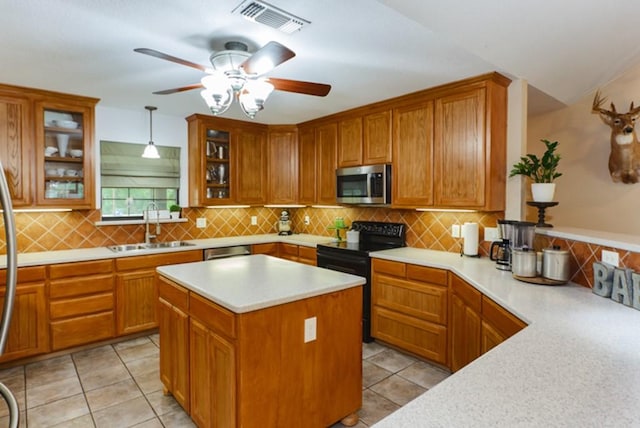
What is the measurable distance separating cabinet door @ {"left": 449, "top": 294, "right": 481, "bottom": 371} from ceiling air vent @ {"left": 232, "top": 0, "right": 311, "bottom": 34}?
6.91ft

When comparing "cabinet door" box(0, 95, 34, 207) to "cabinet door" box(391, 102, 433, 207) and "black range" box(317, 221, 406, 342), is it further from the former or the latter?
"cabinet door" box(391, 102, 433, 207)

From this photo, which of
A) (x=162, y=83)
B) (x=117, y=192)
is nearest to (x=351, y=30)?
(x=162, y=83)

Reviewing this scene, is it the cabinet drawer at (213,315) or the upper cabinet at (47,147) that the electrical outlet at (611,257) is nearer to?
the cabinet drawer at (213,315)

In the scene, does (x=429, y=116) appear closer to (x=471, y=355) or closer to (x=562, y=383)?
(x=471, y=355)

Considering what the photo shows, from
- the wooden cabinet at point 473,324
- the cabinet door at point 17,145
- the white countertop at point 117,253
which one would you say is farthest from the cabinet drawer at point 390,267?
the cabinet door at point 17,145

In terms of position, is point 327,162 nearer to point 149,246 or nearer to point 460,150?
point 460,150

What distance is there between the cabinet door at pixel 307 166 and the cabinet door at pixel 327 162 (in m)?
0.09

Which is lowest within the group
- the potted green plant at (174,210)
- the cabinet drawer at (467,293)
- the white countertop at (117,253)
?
the cabinet drawer at (467,293)

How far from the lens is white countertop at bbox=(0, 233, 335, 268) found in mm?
3154

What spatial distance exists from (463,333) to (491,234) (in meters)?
0.99

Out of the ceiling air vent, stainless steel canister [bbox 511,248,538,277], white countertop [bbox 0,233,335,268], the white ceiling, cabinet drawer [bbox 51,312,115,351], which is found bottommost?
cabinet drawer [bbox 51,312,115,351]

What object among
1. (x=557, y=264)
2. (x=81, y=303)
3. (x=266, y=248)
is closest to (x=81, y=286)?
(x=81, y=303)

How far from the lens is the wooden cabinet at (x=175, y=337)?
221cm

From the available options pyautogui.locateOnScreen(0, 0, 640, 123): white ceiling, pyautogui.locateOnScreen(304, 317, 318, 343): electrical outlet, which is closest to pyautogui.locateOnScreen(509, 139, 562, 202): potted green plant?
pyautogui.locateOnScreen(0, 0, 640, 123): white ceiling
